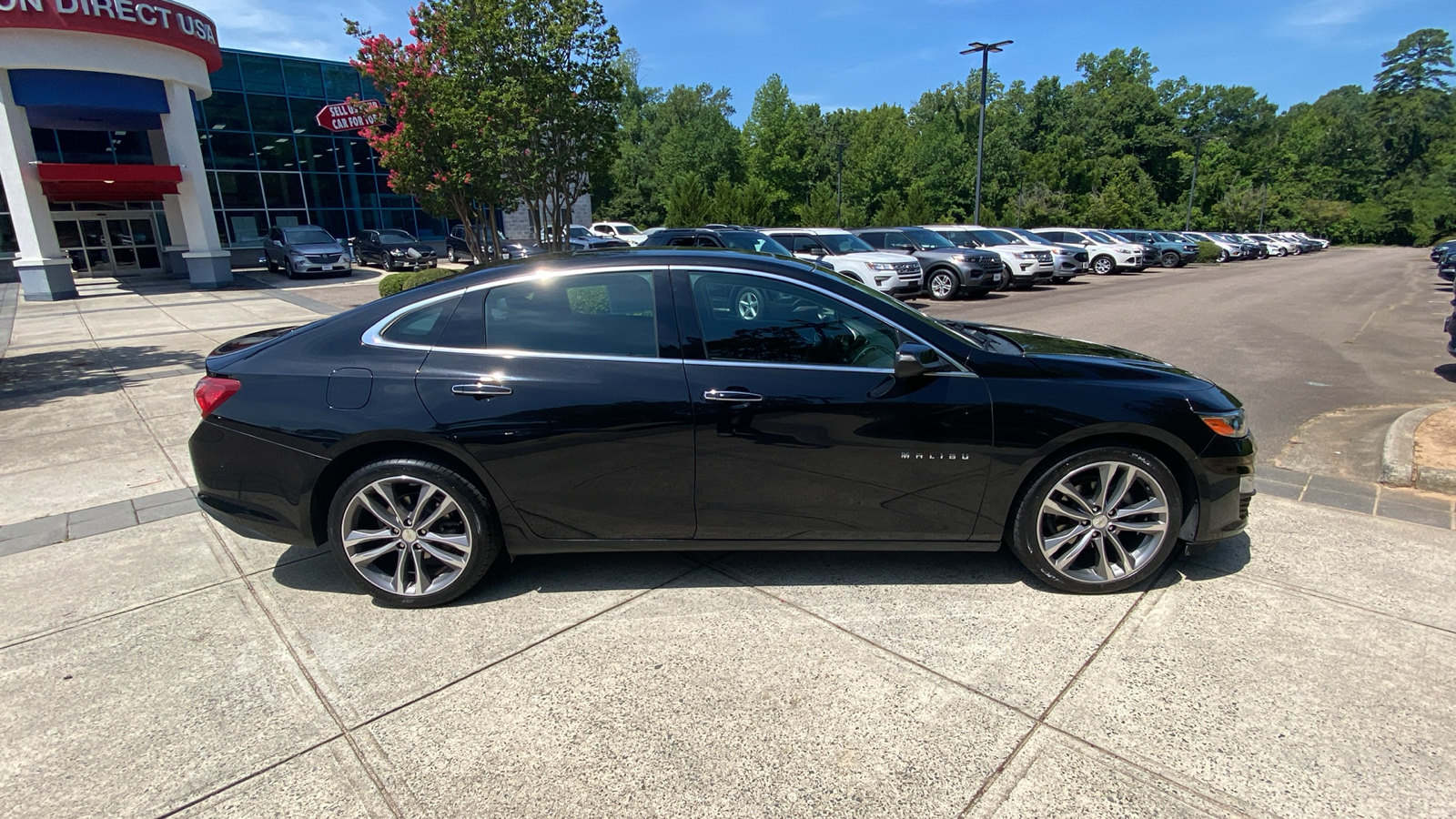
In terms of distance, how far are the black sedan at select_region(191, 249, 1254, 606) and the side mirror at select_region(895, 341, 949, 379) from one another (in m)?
0.02

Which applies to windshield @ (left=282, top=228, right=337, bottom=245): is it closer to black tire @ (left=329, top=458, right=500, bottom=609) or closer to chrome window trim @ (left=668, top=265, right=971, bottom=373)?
black tire @ (left=329, top=458, right=500, bottom=609)

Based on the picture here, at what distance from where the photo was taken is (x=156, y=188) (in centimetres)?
2133

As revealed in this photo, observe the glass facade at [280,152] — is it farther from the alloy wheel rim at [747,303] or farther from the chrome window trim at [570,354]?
the alloy wheel rim at [747,303]

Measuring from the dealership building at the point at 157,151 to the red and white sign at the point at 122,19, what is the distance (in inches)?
1.0

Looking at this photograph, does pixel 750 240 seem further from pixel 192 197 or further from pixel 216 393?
pixel 192 197

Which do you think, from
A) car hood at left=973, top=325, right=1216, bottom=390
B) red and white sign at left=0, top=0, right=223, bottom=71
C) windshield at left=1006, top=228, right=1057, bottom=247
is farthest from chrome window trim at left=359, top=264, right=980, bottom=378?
windshield at left=1006, top=228, right=1057, bottom=247

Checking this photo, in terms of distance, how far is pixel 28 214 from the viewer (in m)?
18.8

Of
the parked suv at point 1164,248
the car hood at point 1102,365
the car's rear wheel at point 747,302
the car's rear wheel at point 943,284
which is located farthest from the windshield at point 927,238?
the parked suv at point 1164,248

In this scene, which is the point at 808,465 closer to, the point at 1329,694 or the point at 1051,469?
the point at 1051,469

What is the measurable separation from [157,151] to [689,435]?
2696 centimetres

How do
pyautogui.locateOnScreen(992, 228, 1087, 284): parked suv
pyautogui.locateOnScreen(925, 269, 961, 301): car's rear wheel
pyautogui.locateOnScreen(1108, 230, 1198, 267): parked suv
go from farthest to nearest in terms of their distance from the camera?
pyautogui.locateOnScreen(1108, 230, 1198, 267): parked suv, pyautogui.locateOnScreen(992, 228, 1087, 284): parked suv, pyautogui.locateOnScreen(925, 269, 961, 301): car's rear wheel

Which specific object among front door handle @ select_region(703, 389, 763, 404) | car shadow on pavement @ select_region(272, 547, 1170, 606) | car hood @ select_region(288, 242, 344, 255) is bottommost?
car shadow on pavement @ select_region(272, 547, 1170, 606)

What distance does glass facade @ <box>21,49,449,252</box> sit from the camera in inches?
1137

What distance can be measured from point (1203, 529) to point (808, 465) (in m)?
1.85
